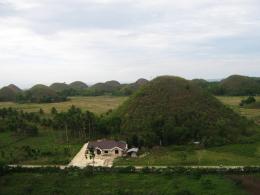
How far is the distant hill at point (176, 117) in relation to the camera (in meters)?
Result: 46.6

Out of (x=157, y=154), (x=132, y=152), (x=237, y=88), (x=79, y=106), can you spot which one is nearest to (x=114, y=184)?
(x=132, y=152)

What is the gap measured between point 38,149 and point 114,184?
→ 15.8 m

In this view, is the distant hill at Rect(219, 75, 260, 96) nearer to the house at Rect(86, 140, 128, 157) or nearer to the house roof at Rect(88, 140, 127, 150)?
the house roof at Rect(88, 140, 127, 150)

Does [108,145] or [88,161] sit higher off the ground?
[108,145]

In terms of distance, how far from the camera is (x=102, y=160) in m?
39.7

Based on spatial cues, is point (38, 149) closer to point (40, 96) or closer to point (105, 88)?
point (40, 96)

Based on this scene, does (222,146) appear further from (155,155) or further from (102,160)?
(102,160)

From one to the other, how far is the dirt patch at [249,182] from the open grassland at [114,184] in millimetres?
514

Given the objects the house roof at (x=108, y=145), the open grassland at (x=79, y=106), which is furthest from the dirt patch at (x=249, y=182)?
the open grassland at (x=79, y=106)

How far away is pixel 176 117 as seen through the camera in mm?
50594

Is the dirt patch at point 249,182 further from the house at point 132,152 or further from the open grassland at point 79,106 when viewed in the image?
the open grassland at point 79,106

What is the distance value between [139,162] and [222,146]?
40.1ft

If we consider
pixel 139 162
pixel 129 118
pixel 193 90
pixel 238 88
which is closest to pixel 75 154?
pixel 139 162

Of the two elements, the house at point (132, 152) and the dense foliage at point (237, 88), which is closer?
the house at point (132, 152)
